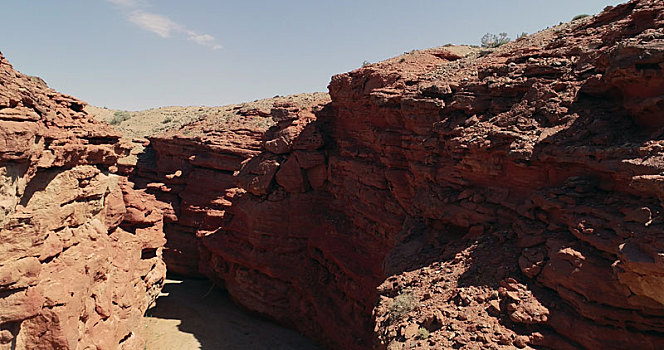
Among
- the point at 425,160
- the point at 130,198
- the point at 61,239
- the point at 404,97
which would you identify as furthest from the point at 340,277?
the point at 61,239

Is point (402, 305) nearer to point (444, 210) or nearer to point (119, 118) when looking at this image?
point (444, 210)

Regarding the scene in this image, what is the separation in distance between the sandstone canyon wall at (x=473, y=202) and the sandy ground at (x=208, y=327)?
2.71ft

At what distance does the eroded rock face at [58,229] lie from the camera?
302 inches

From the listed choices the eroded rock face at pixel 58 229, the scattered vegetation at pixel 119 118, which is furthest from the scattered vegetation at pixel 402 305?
the scattered vegetation at pixel 119 118

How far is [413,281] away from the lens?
9250 millimetres

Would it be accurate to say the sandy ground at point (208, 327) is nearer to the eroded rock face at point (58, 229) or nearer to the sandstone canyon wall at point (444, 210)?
the sandstone canyon wall at point (444, 210)

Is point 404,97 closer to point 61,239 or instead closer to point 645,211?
point 645,211

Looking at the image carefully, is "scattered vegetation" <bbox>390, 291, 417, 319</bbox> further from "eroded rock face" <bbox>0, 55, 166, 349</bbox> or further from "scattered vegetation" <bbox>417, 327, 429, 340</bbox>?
"eroded rock face" <bbox>0, 55, 166, 349</bbox>

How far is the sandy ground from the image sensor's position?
17.0 m

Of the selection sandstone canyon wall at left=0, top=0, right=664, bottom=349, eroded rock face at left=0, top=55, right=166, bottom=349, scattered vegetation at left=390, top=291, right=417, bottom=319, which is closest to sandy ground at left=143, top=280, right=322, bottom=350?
sandstone canyon wall at left=0, top=0, right=664, bottom=349

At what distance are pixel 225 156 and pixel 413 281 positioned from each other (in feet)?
54.5

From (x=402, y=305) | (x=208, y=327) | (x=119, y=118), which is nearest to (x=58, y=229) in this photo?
(x=402, y=305)

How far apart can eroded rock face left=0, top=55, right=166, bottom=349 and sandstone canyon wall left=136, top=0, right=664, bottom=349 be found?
7.20 meters

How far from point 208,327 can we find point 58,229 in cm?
1074
